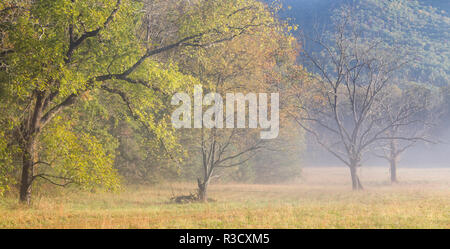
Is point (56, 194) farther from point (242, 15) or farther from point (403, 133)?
point (403, 133)

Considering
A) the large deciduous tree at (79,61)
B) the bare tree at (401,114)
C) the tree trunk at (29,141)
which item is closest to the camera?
the large deciduous tree at (79,61)

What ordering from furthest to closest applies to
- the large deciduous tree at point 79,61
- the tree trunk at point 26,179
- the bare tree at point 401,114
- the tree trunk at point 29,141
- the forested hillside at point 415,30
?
the forested hillside at point 415,30, the bare tree at point 401,114, the tree trunk at point 26,179, the tree trunk at point 29,141, the large deciduous tree at point 79,61

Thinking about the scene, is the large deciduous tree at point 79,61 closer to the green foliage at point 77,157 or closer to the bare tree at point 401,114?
the green foliage at point 77,157

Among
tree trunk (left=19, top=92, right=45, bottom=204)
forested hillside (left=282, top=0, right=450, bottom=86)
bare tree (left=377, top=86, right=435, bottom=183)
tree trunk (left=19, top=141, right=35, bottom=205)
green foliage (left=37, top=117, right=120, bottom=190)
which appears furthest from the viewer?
forested hillside (left=282, top=0, right=450, bottom=86)

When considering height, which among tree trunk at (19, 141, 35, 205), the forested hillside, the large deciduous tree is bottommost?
tree trunk at (19, 141, 35, 205)

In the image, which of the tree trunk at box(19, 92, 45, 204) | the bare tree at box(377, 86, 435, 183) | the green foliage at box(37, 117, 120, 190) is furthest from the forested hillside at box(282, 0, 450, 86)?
the green foliage at box(37, 117, 120, 190)

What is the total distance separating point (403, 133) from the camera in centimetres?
5328

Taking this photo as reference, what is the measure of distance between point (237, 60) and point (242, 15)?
5.29m

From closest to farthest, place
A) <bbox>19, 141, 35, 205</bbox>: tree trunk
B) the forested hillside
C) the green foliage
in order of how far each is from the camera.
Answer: the green foliage < <bbox>19, 141, 35, 205</bbox>: tree trunk < the forested hillside

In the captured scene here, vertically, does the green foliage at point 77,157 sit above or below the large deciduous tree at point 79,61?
below

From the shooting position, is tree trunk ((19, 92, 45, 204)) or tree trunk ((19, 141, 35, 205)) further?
tree trunk ((19, 141, 35, 205))

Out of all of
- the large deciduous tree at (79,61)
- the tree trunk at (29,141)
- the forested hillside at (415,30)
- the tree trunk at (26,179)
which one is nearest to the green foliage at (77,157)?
the large deciduous tree at (79,61)

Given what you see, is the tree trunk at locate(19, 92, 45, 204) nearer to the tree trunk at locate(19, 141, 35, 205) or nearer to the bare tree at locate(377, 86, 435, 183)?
the tree trunk at locate(19, 141, 35, 205)

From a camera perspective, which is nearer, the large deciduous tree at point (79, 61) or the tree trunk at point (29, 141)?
the large deciduous tree at point (79, 61)
